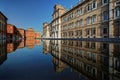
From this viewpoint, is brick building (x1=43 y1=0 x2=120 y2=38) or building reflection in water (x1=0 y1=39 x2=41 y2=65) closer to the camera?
building reflection in water (x1=0 y1=39 x2=41 y2=65)

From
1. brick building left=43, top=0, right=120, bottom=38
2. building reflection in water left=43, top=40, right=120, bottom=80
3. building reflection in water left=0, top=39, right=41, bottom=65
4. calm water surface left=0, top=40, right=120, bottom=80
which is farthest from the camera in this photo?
brick building left=43, top=0, right=120, bottom=38

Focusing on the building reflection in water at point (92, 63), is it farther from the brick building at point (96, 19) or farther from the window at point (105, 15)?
the window at point (105, 15)

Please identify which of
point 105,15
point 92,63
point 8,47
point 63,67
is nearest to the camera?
point 63,67

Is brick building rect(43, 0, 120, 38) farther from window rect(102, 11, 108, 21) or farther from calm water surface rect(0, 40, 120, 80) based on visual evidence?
calm water surface rect(0, 40, 120, 80)

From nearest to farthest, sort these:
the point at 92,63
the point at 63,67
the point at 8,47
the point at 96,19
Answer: the point at 63,67, the point at 92,63, the point at 8,47, the point at 96,19

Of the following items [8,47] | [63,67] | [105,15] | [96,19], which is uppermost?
[105,15]

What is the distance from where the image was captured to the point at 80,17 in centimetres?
4588

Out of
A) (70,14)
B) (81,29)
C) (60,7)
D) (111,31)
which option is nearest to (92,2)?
(81,29)

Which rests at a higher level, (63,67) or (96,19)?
(96,19)

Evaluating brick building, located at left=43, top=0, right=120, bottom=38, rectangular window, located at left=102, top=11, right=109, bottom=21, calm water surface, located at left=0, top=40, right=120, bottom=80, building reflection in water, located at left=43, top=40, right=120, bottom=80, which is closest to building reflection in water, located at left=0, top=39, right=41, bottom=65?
calm water surface, located at left=0, top=40, right=120, bottom=80

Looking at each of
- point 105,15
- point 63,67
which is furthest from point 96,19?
point 63,67

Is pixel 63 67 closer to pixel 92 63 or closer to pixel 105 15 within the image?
pixel 92 63

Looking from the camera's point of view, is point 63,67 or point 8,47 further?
point 8,47

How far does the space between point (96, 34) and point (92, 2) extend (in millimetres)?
9038
